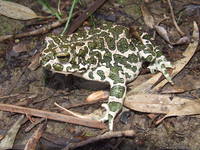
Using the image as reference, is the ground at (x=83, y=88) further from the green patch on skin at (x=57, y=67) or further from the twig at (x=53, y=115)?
the green patch on skin at (x=57, y=67)

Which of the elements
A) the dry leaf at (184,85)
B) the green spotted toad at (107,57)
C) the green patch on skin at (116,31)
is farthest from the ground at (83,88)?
the green patch on skin at (116,31)

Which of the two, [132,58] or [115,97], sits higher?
[132,58]

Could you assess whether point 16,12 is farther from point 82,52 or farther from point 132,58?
point 132,58

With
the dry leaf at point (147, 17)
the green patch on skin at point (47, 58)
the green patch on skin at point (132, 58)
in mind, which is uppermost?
the dry leaf at point (147, 17)

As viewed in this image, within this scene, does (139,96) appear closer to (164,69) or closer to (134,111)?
(134,111)

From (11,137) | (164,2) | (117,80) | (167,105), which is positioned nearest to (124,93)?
(117,80)

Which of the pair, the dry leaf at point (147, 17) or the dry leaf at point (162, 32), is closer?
the dry leaf at point (162, 32)

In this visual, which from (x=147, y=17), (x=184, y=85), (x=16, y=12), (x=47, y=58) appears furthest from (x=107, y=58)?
(x=16, y=12)
